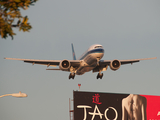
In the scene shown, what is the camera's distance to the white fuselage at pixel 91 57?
45781 mm

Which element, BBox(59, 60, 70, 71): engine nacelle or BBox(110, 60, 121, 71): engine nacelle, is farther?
BBox(110, 60, 121, 71): engine nacelle

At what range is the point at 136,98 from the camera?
56000 mm

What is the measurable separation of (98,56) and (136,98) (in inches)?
608

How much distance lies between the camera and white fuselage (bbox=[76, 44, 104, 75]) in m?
45.8

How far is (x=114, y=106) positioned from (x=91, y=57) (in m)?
11.8

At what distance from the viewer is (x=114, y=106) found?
52.5 meters

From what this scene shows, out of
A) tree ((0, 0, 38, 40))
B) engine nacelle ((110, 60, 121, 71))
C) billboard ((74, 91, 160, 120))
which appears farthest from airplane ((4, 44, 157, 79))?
tree ((0, 0, 38, 40))

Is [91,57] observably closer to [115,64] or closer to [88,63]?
[88,63]

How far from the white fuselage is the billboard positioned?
4.77 m

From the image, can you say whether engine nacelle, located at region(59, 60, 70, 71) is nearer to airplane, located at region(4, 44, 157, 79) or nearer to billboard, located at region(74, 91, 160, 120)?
airplane, located at region(4, 44, 157, 79)

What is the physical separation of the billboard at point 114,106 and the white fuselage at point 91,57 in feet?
15.7

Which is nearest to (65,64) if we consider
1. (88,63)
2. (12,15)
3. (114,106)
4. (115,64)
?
(88,63)

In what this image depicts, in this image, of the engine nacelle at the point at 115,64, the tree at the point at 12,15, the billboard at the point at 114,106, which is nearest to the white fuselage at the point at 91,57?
the engine nacelle at the point at 115,64

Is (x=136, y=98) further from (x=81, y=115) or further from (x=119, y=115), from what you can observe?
(x=81, y=115)
